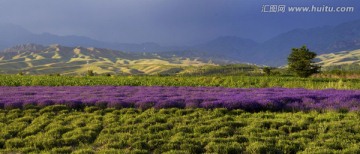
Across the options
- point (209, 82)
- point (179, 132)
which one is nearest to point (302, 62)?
point (209, 82)

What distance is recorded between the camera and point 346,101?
2420 cm

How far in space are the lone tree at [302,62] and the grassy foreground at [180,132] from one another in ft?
184

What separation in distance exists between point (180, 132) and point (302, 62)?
63.5 m

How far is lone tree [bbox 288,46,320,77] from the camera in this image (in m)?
74.7

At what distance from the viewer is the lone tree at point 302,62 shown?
74.7 m

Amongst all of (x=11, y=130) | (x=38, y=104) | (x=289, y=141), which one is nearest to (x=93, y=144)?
(x=11, y=130)

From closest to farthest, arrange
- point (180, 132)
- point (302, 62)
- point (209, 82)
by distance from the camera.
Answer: point (180, 132) < point (209, 82) < point (302, 62)

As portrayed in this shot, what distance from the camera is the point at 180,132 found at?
669 inches

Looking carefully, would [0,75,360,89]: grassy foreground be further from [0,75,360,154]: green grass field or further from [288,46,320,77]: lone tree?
[0,75,360,154]: green grass field

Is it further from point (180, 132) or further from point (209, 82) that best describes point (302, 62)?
point (180, 132)

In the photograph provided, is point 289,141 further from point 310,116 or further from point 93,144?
point 93,144

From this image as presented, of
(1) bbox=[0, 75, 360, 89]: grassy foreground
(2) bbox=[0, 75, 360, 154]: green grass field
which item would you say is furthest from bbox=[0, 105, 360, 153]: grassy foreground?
(1) bbox=[0, 75, 360, 89]: grassy foreground

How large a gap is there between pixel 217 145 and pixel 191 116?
662cm

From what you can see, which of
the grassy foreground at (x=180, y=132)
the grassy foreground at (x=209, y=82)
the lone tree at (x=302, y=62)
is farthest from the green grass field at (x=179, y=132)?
the lone tree at (x=302, y=62)
